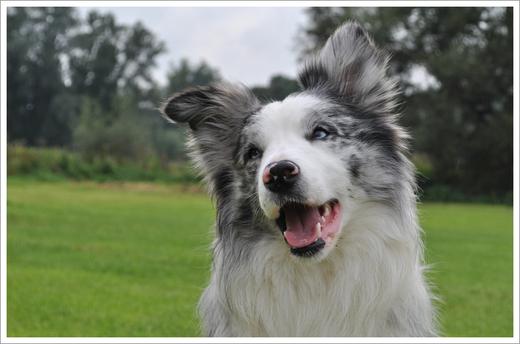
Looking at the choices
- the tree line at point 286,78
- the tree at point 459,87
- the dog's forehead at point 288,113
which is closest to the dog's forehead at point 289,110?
the dog's forehead at point 288,113

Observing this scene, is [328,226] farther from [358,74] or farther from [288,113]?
[358,74]

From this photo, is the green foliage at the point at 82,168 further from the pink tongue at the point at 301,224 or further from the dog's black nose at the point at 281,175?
the dog's black nose at the point at 281,175

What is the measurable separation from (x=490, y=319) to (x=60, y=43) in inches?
1281

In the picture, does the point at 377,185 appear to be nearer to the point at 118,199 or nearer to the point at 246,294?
the point at 246,294

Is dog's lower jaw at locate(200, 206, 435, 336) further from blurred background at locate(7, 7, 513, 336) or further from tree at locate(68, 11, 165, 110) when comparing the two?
tree at locate(68, 11, 165, 110)

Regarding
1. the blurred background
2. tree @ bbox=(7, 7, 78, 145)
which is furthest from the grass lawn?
tree @ bbox=(7, 7, 78, 145)

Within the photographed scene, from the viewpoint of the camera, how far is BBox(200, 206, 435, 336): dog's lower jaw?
366 centimetres

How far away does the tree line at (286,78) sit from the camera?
85.3 feet

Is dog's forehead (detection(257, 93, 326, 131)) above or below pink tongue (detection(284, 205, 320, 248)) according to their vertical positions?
above

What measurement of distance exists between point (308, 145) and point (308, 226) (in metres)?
0.38

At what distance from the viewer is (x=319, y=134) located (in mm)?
3590

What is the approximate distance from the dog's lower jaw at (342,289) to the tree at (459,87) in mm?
22786

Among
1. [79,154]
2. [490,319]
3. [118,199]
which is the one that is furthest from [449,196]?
[490,319]

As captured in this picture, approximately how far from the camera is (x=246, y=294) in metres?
3.71
